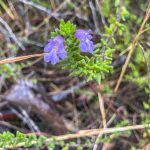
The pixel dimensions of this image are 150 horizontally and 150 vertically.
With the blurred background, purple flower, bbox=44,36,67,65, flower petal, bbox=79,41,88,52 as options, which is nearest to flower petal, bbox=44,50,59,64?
purple flower, bbox=44,36,67,65

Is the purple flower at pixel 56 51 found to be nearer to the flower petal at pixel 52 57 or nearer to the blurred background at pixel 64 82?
the flower petal at pixel 52 57

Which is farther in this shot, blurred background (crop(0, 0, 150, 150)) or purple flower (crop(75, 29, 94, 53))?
blurred background (crop(0, 0, 150, 150))

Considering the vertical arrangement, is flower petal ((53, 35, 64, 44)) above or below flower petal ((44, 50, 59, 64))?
above

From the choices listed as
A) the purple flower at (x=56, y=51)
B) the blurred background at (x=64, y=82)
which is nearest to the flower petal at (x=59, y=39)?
the purple flower at (x=56, y=51)

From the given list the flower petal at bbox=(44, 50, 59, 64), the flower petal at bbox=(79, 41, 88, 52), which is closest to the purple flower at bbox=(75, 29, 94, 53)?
the flower petal at bbox=(79, 41, 88, 52)

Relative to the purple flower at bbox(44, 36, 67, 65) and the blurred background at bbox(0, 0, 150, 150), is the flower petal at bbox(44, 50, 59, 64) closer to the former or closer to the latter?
the purple flower at bbox(44, 36, 67, 65)

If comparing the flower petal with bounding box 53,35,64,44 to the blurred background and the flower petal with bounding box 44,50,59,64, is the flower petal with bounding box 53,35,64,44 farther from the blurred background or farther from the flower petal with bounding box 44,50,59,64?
the blurred background

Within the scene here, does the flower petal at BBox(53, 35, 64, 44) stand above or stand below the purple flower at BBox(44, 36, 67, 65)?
above

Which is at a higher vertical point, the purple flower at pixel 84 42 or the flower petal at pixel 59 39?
the flower petal at pixel 59 39

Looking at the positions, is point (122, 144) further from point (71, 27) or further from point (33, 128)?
point (71, 27)

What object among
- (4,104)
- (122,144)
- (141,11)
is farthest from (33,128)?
(141,11)

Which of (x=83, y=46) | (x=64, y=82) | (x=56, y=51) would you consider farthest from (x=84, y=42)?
(x=64, y=82)
